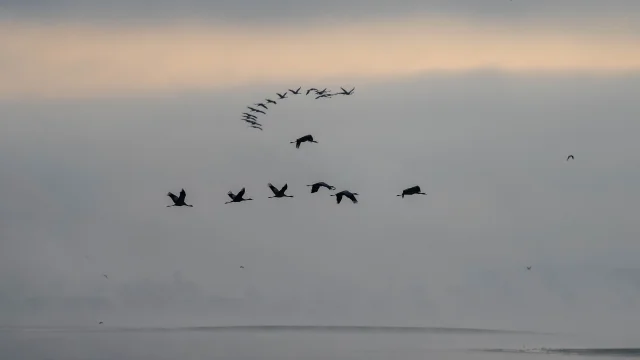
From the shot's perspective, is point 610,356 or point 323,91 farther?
point 610,356

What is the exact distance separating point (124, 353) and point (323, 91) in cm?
9758

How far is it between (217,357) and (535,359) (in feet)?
151

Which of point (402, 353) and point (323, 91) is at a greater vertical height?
point (323, 91)

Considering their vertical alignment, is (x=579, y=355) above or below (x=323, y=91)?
below

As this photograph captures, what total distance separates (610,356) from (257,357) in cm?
5428

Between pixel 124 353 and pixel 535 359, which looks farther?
pixel 124 353

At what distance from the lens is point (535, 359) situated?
594 feet

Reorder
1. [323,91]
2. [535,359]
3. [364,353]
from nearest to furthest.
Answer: [323,91]
[535,359]
[364,353]

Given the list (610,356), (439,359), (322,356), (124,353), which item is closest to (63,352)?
(124,353)

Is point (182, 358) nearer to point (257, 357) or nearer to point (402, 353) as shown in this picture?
point (257, 357)

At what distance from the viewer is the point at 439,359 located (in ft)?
624

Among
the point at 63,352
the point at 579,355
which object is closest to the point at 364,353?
the point at 579,355

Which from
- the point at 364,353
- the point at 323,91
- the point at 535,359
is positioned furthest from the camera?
the point at 364,353

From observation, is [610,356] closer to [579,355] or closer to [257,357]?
[579,355]
